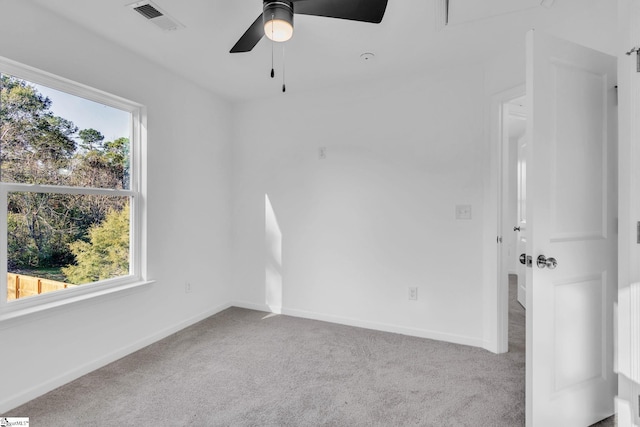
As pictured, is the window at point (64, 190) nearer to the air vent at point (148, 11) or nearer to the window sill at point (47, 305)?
the window sill at point (47, 305)

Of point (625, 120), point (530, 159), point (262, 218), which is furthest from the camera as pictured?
point (262, 218)

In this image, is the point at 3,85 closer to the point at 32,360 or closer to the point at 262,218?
the point at 32,360

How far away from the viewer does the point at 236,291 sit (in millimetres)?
3869

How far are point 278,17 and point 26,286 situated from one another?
2.30 meters

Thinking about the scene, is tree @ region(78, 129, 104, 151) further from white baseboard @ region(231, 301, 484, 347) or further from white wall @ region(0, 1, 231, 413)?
white baseboard @ region(231, 301, 484, 347)

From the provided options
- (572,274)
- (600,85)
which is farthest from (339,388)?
(600,85)

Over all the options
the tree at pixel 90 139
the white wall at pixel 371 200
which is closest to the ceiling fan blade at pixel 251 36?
the tree at pixel 90 139

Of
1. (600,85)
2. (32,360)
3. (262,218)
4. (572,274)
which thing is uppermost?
(600,85)

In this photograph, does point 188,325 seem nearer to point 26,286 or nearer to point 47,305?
point 47,305

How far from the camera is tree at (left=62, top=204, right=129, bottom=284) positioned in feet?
7.70

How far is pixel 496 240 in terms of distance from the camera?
8.63ft

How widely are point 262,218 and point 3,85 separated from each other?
2.34 metres

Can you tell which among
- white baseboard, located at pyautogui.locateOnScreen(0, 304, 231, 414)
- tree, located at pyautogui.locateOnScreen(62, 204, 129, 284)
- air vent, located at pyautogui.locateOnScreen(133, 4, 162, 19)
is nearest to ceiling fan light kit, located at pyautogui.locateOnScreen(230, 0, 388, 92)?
air vent, located at pyautogui.locateOnScreen(133, 4, 162, 19)

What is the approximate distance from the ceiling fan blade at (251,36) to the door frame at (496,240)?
1972 millimetres
